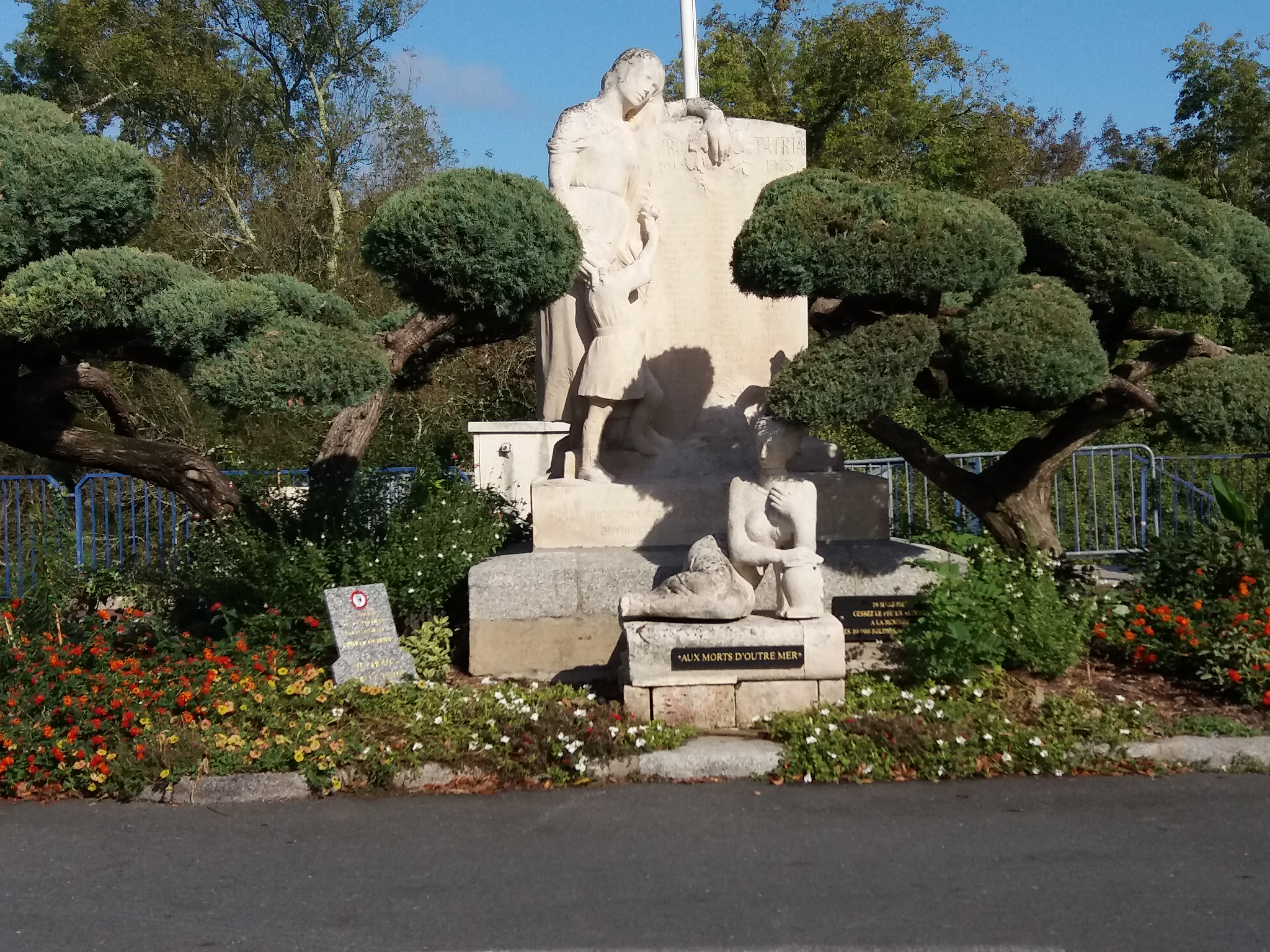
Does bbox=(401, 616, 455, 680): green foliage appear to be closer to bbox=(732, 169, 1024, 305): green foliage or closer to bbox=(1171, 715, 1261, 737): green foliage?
bbox=(732, 169, 1024, 305): green foliage

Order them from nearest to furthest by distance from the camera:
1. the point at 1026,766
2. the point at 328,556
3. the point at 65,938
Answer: the point at 65,938
the point at 1026,766
the point at 328,556

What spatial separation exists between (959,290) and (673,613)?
223 centimetres

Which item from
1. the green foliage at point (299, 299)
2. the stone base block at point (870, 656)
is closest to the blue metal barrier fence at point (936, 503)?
the green foliage at point (299, 299)

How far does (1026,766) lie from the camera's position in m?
4.85

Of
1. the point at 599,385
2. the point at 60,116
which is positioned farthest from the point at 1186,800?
the point at 60,116

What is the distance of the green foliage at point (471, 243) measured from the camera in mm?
5027

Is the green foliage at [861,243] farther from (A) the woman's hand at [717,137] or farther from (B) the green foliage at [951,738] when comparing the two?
(B) the green foliage at [951,738]

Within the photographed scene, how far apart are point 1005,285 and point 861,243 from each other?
89 centimetres

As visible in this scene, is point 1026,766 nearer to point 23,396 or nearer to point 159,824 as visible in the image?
point 159,824

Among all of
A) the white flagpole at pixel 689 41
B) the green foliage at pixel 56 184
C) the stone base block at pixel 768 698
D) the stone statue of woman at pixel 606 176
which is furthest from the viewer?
the white flagpole at pixel 689 41

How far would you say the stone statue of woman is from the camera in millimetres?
6863

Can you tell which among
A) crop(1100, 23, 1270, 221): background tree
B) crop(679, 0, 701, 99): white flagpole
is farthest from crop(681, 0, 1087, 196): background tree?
crop(679, 0, 701, 99): white flagpole

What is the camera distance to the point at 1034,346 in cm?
541

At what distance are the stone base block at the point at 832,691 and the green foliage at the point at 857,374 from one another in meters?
1.20
